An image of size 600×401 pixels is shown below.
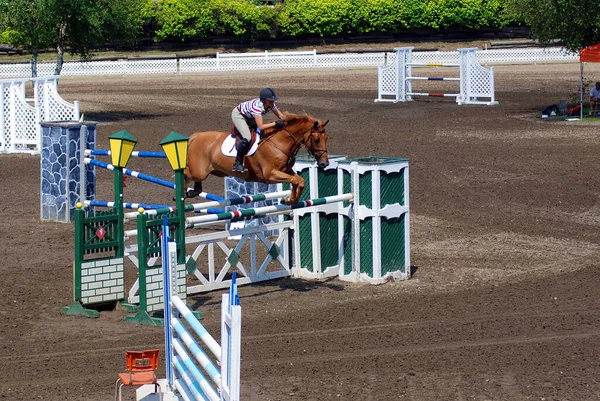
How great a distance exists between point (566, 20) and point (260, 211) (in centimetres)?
1814

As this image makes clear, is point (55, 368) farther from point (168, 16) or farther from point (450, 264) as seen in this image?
point (168, 16)

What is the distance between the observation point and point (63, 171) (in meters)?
14.6

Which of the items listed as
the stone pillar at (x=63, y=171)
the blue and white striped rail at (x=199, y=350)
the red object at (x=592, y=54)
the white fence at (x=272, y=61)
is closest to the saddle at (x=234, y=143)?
the blue and white striped rail at (x=199, y=350)

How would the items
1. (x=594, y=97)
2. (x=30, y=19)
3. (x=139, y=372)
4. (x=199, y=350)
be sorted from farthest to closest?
(x=30, y=19), (x=594, y=97), (x=139, y=372), (x=199, y=350)

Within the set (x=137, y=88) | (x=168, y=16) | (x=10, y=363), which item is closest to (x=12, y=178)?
(x=10, y=363)

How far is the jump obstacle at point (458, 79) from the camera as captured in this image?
96.9 feet

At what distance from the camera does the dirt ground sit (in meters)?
7.58

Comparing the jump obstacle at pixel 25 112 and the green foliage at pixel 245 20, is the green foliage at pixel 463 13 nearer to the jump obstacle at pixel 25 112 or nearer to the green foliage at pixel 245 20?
the green foliage at pixel 245 20

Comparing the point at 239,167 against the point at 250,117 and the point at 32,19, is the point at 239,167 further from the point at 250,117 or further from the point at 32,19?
the point at 32,19

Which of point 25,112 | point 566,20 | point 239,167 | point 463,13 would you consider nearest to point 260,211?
point 239,167

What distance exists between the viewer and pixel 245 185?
13500mm

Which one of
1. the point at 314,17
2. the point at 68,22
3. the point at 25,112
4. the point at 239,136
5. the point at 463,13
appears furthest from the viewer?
the point at 463,13

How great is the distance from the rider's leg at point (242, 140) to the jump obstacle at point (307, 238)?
459mm

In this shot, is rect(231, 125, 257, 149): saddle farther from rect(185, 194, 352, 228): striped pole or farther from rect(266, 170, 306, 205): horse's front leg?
rect(185, 194, 352, 228): striped pole
